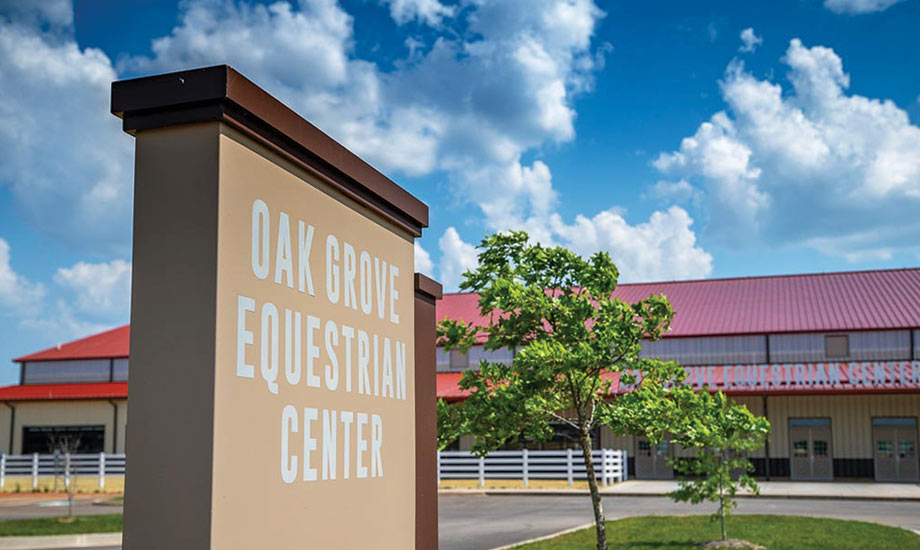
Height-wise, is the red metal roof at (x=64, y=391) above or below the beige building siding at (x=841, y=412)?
above

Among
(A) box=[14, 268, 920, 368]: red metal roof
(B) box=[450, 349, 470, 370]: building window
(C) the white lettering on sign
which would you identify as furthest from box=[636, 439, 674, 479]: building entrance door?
(C) the white lettering on sign

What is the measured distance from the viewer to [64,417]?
43.4 metres

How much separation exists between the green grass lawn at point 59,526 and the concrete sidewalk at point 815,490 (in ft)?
53.1

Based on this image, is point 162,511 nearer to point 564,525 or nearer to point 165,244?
point 165,244

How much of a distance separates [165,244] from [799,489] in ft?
102

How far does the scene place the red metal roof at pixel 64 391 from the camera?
140ft

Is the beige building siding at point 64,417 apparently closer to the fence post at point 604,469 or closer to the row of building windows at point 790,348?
the row of building windows at point 790,348

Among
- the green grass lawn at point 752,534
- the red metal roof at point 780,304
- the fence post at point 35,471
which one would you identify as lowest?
the fence post at point 35,471

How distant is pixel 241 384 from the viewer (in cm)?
405

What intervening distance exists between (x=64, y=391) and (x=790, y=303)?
3395 cm

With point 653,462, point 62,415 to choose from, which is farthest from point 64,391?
point 653,462

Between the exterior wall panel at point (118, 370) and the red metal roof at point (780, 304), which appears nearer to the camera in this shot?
the red metal roof at point (780, 304)

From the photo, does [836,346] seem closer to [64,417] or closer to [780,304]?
[780,304]

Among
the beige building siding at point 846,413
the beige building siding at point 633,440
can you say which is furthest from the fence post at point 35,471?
the beige building siding at point 846,413
